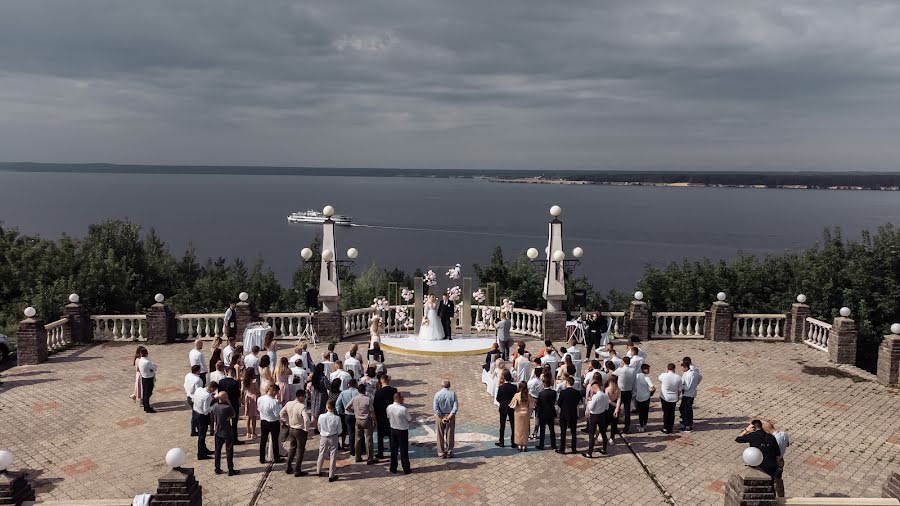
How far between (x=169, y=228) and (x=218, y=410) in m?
130

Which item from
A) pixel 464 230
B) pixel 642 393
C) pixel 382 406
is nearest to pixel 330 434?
pixel 382 406

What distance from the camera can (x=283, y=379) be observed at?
464 inches

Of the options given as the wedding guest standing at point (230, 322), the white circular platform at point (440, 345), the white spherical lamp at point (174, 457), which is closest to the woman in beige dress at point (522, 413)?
the white spherical lamp at point (174, 457)

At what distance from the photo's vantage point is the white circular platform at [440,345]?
18.1 meters

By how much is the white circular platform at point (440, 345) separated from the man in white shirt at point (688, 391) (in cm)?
657

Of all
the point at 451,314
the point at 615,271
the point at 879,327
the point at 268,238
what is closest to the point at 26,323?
the point at 451,314

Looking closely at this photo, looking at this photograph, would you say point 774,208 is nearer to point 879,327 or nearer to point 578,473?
point 879,327

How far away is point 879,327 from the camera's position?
93.0ft

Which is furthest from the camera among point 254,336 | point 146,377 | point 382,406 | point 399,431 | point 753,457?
point 254,336

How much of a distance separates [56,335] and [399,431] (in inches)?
514

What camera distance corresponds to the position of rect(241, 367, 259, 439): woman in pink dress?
11957mm

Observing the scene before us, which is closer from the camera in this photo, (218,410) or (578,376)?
(218,410)

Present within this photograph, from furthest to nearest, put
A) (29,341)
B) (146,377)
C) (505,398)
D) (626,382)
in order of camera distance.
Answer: (29,341) → (146,377) → (626,382) → (505,398)

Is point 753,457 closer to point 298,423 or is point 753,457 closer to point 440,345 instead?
point 298,423
